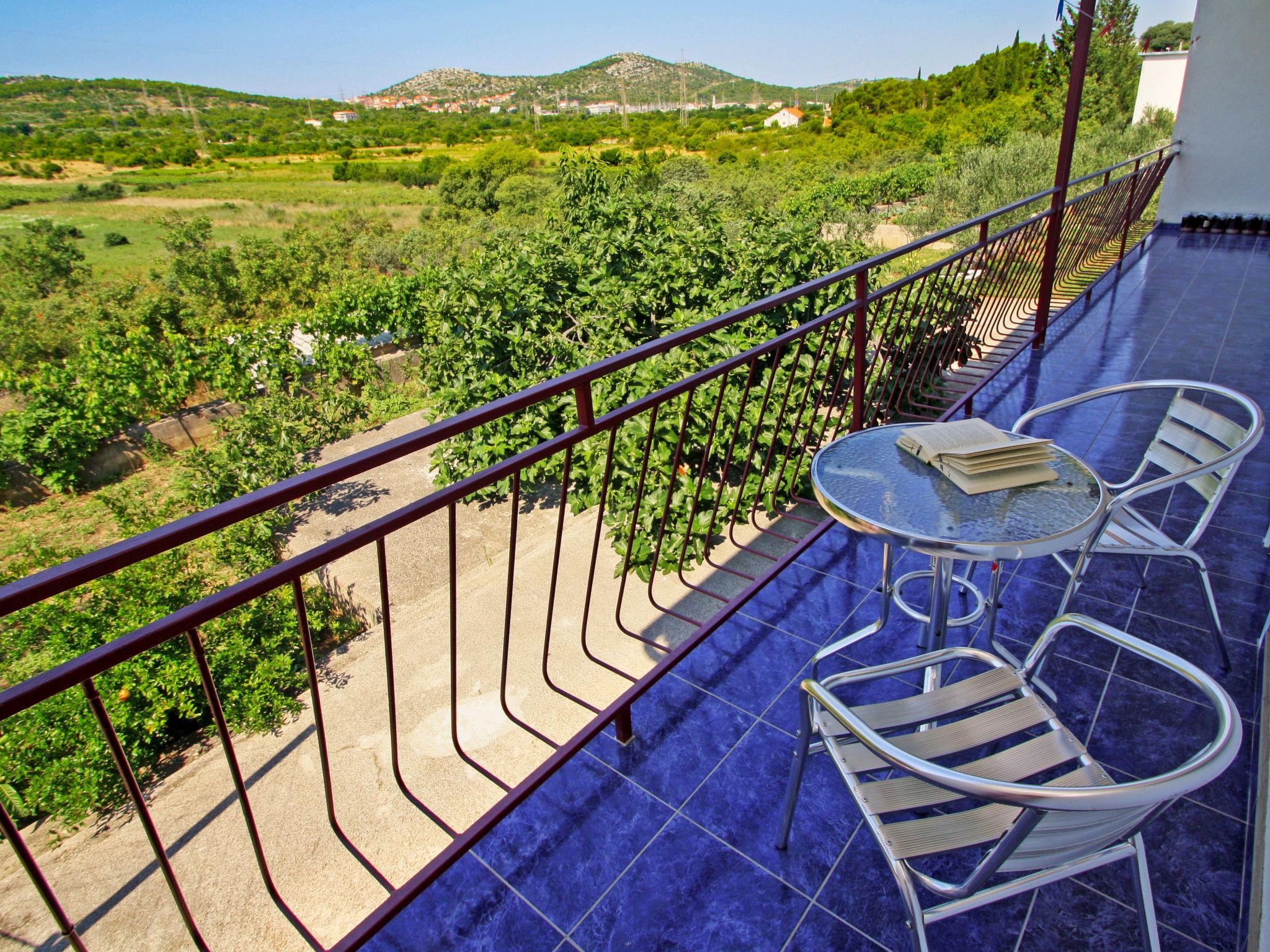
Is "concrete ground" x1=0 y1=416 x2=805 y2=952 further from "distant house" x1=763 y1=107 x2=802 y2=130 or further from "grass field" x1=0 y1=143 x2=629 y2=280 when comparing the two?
"distant house" x1=763 y1=107 x2=802 y2=130

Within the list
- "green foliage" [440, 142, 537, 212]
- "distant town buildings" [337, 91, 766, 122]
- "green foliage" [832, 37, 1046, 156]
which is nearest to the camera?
"green foliage" [832, 37, 1046, 156]

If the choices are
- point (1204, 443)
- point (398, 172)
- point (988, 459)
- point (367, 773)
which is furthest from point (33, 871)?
point (398, 172)

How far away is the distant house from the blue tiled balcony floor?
59076mm

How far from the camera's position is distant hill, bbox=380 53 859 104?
259 ft

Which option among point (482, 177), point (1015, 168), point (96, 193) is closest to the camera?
point (1015, 168)

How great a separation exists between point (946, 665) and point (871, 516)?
2.66ft

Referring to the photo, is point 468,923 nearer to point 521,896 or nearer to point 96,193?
point 521,896

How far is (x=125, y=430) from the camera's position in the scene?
31.5 ft

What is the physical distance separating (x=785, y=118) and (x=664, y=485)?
65.2m

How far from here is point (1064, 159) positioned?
4.48 m

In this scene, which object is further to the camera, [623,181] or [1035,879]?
[623,181]

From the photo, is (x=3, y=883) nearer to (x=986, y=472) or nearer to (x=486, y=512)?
(x=486, y=512)

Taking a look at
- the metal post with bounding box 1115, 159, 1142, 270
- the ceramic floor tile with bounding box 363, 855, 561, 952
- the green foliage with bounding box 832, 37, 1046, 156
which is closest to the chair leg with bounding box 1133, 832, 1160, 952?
the ceramic floor tile with bounding box 363, 855, 561, 952

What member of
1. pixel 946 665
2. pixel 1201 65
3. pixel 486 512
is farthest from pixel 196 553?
pixel 1201 65
